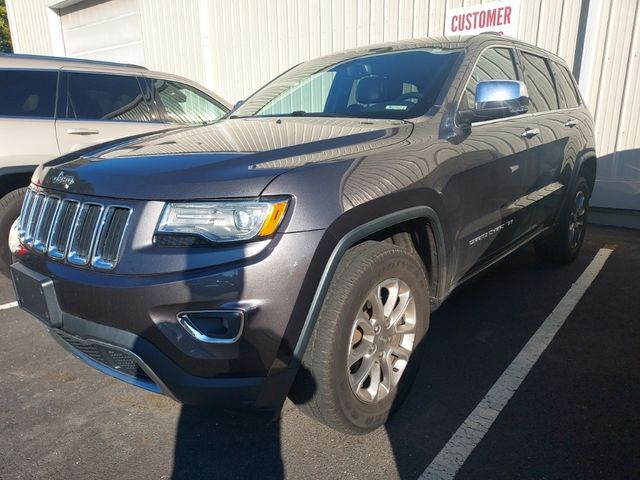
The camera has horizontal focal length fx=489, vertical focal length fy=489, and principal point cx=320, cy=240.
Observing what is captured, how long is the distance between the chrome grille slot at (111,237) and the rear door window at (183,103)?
3.40 meters

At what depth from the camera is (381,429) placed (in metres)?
2.34

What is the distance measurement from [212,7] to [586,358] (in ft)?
30.3

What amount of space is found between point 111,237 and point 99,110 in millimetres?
3276

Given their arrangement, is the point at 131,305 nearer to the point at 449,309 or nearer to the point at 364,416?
the point at 364,416

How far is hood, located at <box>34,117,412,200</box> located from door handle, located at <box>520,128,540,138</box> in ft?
3.98

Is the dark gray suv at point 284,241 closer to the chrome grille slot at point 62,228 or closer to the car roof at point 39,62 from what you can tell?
the chrome grille slot at point 62,228

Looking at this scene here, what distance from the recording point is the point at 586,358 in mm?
2943

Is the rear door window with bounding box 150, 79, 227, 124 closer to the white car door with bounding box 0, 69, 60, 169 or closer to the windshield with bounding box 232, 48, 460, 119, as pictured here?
the white car door with bounding box 0, 69, 60, 169

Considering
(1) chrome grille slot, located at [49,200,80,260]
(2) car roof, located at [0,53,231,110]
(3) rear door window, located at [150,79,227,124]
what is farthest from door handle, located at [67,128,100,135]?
(1) chrome grille slot, located at [49,200,80,260]

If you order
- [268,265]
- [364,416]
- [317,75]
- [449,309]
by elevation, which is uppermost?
[317,75]

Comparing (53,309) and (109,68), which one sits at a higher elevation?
(109,68)

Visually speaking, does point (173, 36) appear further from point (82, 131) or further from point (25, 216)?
point (25, 216)

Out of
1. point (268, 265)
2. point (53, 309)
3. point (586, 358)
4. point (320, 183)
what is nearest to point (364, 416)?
point (268, 265)

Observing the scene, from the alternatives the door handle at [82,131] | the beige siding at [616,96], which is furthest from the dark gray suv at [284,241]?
the beige siding at [616,96]
